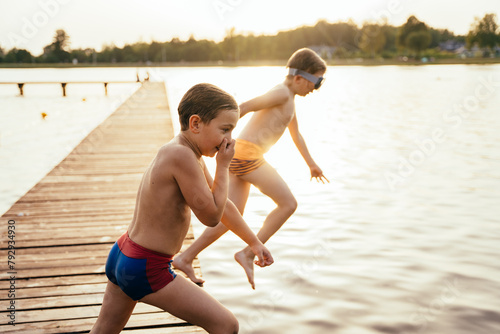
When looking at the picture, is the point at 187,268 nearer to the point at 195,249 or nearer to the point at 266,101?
the point at 195,249

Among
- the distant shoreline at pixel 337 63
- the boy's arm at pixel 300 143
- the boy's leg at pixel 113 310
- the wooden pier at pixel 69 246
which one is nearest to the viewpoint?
the boy's leg at pixel 113 310

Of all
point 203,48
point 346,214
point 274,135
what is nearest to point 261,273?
point 274,135

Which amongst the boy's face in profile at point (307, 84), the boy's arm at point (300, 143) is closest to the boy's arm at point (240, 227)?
the boy's face in profile at point (307, 84)

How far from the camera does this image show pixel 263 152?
4.28 meters

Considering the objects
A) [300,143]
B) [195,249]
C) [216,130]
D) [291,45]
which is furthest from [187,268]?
[291,45]

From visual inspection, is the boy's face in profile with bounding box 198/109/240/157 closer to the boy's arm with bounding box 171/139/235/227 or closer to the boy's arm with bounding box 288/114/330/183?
the boy's arm with bounding box 171/139/235/227

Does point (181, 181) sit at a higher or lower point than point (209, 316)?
higher

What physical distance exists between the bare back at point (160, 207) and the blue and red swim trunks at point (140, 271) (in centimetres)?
4

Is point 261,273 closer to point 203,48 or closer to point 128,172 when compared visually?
point 128,172

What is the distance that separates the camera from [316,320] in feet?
13.9

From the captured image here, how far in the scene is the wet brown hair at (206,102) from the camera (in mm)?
2334

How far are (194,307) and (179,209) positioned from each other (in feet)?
1.54

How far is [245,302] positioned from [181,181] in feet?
8.38

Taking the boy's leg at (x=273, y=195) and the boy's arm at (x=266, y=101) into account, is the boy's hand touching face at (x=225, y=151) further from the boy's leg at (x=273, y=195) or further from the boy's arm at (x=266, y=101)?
the boy's leg at (x=273, y=195)
